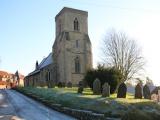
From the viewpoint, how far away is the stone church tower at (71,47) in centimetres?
6681

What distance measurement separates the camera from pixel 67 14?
7006 cm

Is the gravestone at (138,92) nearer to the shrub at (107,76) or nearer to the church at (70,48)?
the shrub at (107,76)

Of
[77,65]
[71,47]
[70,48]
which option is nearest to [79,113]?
[77,65]

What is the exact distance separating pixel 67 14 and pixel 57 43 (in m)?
7.03

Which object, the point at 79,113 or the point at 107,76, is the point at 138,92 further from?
the point at 79,113

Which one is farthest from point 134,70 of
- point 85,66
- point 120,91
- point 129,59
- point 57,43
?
point 120,91

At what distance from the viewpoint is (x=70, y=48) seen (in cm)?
6812

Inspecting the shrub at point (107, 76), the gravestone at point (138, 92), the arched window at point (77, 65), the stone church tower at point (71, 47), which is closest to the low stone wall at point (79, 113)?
the gravestone at point (138, 92)

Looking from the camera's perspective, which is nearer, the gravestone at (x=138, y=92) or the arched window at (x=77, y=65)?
the gravestone at (x=138, y=92)

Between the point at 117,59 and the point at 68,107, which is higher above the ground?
the point at 117,59

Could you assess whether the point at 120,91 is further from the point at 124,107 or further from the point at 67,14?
the point at 67,14

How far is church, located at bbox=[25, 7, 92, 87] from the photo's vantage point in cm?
6681

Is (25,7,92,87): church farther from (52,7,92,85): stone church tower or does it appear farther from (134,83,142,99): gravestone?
(134,83,142,99): gravestone

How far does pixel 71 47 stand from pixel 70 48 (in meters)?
0.39
